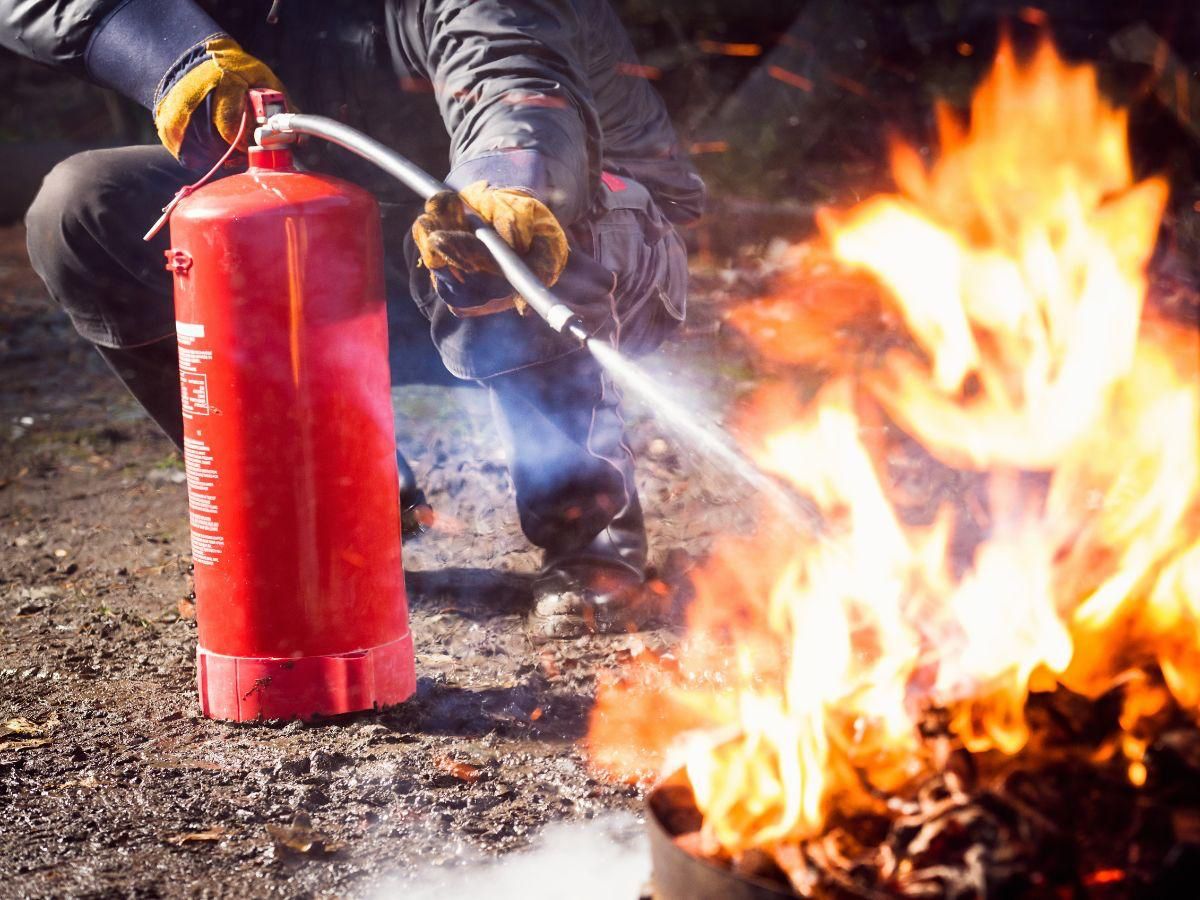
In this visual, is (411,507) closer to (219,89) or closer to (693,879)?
(219,89)

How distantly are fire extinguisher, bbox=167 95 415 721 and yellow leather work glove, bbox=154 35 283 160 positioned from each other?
240mm

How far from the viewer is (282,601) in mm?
2812

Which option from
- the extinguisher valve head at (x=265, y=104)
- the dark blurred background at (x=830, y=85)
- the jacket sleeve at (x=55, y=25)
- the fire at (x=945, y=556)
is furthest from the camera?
the dark blurred background at (x=830, y=85)

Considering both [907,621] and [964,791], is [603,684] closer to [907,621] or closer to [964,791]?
[907,621]

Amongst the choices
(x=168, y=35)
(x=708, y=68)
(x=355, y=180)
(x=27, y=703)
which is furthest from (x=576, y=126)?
(x=708, y=68)

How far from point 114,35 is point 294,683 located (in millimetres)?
1662

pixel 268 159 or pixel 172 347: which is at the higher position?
pixel 268 159

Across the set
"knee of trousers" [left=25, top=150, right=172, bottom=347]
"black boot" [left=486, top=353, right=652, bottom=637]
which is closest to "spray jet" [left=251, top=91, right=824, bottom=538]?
"knee of trousers" [left=25, top=150, right=172, bottom=347]

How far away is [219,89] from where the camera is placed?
9.81 feet

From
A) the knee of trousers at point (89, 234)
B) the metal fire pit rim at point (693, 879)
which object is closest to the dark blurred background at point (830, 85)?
the knee of trousers at point (89, 234)

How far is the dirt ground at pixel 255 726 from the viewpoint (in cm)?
240

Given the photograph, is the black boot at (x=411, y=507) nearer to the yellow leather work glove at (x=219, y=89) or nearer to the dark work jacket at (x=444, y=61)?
the dark work jacket at (x=444, y=61)

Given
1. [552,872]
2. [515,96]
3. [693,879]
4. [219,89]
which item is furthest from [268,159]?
[693,879]

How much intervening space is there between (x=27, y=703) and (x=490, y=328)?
138 centimetres
